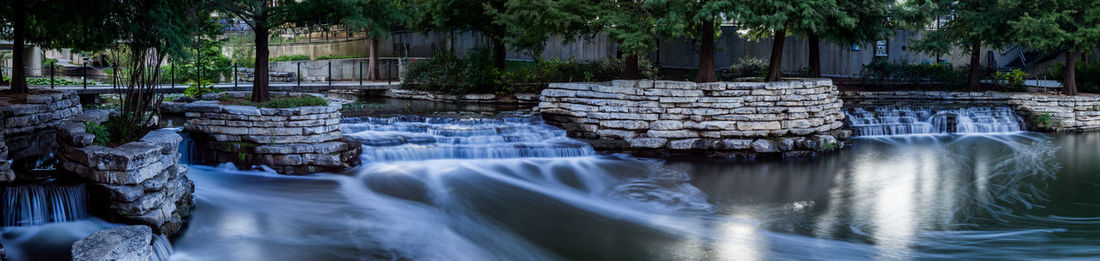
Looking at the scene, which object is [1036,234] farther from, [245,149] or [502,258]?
[245,149]

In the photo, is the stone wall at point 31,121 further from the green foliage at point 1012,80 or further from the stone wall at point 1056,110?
the green foliage at point 1012,80

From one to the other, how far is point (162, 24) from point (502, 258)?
5461 millimetres

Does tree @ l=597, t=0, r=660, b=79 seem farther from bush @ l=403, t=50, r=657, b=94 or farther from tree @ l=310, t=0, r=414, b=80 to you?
bush @ l=403, t=50, r=657, b=94

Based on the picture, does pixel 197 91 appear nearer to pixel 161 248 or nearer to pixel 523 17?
pixel 523 17

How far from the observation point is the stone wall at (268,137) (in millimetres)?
12820

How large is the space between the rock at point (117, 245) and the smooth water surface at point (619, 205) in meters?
1.01

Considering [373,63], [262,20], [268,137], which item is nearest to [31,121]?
[268,137]

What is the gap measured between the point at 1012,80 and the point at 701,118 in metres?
13.9

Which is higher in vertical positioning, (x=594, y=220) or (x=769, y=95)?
(x=769, y=95)

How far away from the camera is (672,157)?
15570 millimetres

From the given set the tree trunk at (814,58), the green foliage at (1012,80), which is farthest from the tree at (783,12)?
the green foliage at (1012,80)

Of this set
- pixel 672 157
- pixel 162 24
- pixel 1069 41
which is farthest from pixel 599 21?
pixel 1069 41

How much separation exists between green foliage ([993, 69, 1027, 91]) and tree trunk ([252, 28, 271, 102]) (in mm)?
20507

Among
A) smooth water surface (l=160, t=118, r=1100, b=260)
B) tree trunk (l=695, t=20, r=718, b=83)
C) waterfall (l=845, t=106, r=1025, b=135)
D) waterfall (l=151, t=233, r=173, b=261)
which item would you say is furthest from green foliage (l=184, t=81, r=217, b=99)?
waterfall (l=845, t=106, r=1025, b=135)
